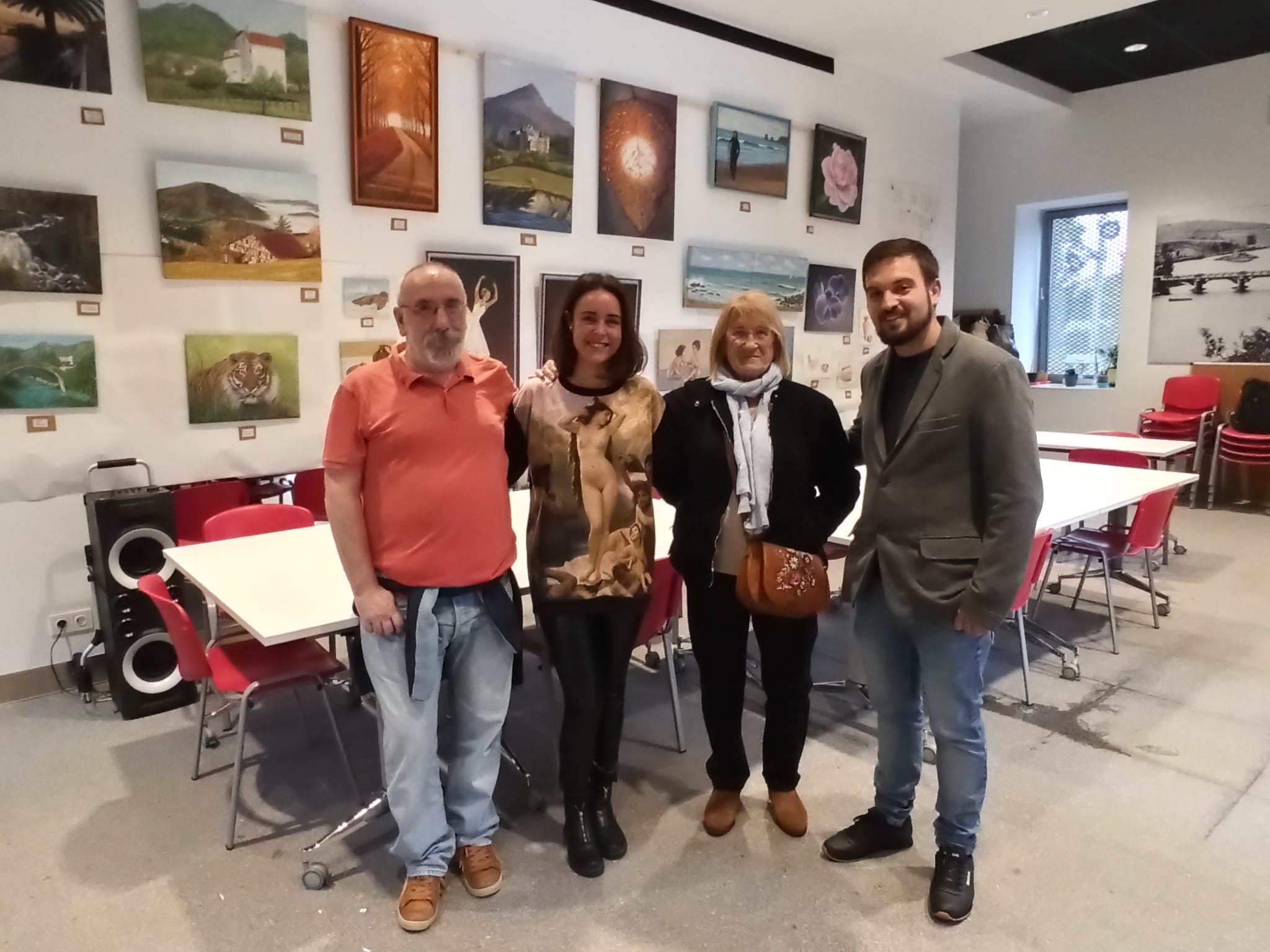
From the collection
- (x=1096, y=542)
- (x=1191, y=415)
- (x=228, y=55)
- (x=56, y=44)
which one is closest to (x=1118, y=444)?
(x=1096, y=542)

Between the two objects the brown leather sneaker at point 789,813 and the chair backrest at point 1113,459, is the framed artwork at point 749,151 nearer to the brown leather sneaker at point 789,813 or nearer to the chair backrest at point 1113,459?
the chair backrest at point 1113,459

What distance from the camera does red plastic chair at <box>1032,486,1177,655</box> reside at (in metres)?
4.03

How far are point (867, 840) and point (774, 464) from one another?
3.43 ft

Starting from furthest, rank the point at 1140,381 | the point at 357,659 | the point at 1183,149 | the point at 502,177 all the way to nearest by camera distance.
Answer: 1. the point at 1140,381
2. the point at 1183,149
3. the point at 502,177
4. the point at 357,659

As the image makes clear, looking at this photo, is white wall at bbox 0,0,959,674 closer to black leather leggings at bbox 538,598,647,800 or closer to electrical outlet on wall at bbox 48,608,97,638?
electrical outlet on wall at bbox 48,608,97,638

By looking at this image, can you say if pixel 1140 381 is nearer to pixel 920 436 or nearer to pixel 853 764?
pixel 853 764

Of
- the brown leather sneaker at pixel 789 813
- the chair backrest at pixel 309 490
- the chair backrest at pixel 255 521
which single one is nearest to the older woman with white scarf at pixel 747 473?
the brown leather sneaker at pixel 789 813

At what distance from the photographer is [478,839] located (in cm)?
225

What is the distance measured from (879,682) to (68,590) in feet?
10.6

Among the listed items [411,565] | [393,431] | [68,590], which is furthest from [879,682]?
[68,590]

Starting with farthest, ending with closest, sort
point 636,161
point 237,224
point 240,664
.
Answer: point 636,161 < point 237,224 < point 240,664

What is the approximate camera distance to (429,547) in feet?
6.51

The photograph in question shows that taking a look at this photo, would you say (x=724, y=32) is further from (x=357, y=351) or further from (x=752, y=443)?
(x=752, y=443)

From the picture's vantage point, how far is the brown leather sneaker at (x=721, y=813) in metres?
2.47
